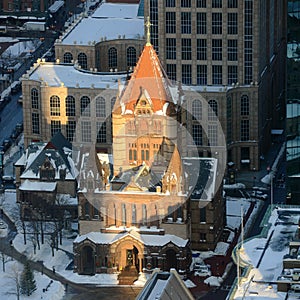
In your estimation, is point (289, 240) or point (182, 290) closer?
point (182, 290)

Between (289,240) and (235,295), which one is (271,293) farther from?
(289,240)

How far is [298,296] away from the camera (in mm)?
179000

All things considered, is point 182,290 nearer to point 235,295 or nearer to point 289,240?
point 235,295

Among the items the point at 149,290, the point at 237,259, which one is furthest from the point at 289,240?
the point at 149,290

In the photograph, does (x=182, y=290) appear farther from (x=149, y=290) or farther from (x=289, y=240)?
(x=289, y=240)

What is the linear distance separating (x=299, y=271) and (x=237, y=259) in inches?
476

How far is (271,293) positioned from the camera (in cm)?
18112

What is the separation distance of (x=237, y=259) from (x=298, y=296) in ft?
Result: 52.5

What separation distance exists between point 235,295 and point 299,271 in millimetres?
7416

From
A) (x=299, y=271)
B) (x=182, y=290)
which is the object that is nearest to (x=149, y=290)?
(x=182, y=290)

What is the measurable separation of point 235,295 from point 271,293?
12.3 feet

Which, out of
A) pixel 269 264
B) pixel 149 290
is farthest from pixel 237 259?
pixel 149 290

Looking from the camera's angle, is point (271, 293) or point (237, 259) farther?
point (237, 259)

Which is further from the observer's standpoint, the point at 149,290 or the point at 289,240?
the point at 289,240
